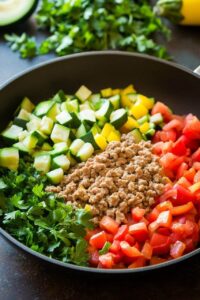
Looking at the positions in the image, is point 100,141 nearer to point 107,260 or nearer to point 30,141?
point 30,141

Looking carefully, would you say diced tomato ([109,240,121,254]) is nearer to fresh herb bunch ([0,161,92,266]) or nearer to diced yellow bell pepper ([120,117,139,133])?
fresh herb bunch ([0,161,92,266])

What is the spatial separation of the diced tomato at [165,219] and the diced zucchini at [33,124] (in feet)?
1.79

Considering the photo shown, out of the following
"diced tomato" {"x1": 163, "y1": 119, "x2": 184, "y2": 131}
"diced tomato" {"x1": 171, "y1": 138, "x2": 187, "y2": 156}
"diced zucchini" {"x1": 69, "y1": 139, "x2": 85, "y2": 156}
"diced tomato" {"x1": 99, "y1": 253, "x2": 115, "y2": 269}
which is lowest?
"diced tomato" {"x1": 99, "y1": 253, "x2": 115, "y2": 269}

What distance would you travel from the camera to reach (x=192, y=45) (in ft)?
7.76

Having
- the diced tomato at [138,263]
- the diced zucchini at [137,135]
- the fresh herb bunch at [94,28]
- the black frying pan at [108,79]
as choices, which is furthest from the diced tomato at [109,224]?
the fresh herb bunch at [94,28]

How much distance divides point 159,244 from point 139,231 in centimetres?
7

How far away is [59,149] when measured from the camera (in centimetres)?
Answer: 178

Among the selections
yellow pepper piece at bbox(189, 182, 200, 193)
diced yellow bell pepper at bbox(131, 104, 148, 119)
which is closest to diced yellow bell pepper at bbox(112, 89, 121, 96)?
diced yellow bell pepper at bbox(131, 104, 148, 119)

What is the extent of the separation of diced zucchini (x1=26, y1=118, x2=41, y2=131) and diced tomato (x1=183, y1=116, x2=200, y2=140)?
50 centimetres

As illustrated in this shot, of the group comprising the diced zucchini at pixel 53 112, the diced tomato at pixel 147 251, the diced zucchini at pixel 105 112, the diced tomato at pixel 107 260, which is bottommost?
the diced tomato at pixel 147 251

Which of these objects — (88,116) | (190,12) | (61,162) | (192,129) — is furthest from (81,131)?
(190,12)

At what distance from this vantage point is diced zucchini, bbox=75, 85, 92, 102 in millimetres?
2006

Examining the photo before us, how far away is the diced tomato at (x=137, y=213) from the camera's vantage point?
5.26ft

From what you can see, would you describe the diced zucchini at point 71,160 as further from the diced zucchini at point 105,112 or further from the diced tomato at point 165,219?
the diced tomato at point 165,219
